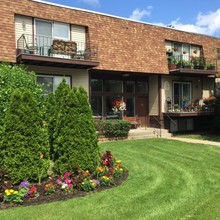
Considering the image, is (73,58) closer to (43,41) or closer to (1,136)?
(43,41)

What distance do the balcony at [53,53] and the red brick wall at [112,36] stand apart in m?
0.52

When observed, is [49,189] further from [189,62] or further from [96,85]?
[189,62]

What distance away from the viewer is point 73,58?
15680 mm

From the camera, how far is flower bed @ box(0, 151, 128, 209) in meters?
5.91

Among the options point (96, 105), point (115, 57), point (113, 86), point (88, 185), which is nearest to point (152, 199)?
point (88, 185)

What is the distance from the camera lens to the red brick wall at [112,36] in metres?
14.2

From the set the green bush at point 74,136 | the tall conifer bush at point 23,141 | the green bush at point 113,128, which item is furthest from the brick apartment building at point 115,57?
the tall conifer bush at point 23,141

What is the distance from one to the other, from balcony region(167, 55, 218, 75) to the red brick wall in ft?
2.28

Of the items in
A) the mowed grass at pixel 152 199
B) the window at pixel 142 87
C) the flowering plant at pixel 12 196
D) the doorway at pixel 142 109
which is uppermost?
the window at pixel 142 87

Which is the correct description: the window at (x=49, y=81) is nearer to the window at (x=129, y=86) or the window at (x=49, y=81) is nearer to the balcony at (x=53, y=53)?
the balcony at (x=53, y=53)

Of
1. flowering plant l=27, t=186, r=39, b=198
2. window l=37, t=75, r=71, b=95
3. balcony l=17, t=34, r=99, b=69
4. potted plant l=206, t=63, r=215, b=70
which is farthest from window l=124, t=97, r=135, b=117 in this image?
flowering plant l=27, t=186, r=39, b=198

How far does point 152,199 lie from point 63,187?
1.89 metres

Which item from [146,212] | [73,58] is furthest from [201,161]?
[73,58]

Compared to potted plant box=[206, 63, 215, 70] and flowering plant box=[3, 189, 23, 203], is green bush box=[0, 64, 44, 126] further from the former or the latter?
potted plant box=[206, 63, 215, 70]
